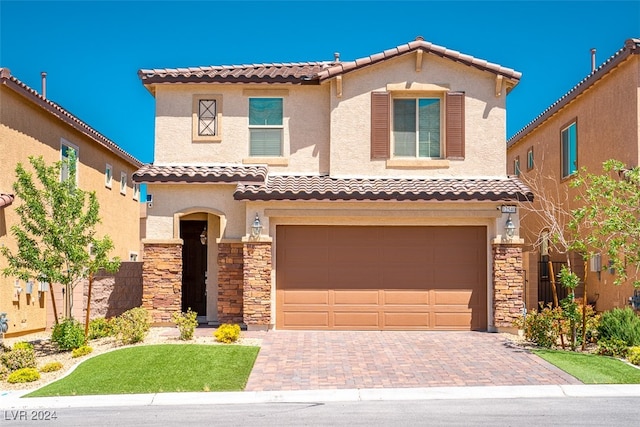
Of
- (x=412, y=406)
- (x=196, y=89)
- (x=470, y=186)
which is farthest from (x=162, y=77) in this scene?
(x=412, y=406)

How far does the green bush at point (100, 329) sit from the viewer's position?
16156 millimetres

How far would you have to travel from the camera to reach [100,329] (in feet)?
53.8

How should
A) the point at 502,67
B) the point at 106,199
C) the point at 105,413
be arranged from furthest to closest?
1. the point at 106,199
2. the point at 502,67
3. the point at 105,413

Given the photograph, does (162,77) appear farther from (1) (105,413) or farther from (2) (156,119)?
(1) (105,413)

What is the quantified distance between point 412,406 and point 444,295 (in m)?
7.40

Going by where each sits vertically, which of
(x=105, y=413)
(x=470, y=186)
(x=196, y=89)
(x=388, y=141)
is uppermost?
(x=196, y=89)

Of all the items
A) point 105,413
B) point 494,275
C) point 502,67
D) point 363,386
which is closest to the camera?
point 105,413

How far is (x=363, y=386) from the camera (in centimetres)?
1137

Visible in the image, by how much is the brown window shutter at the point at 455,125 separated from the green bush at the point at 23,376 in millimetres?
11159

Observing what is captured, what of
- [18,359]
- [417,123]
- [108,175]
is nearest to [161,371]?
[18,359]

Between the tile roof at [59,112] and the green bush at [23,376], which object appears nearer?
the green bush at [23,376]

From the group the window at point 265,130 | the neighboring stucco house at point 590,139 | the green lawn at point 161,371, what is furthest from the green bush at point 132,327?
the neighboring stucco house at point 590,139

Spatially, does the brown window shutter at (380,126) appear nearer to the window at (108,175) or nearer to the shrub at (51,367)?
the shrub at (51,367)

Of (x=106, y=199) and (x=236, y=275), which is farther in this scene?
(x=106, y=199)
